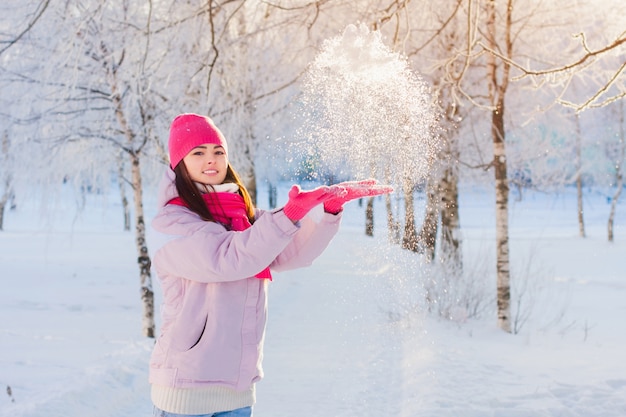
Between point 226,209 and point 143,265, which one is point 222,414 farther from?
point 143,265

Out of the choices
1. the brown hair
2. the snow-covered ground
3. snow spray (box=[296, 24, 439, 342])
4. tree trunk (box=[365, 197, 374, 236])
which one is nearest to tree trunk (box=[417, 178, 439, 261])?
the snow-covered ground

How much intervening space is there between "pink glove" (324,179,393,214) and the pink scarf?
11.8 inches

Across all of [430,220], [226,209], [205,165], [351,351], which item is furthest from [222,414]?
[430,220]

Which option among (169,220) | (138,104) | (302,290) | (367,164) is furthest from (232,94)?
(169,220)

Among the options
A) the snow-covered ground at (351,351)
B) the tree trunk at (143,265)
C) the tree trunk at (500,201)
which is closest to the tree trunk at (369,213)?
the snow-covered ground at (351,351)

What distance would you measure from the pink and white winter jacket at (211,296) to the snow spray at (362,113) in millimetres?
1725

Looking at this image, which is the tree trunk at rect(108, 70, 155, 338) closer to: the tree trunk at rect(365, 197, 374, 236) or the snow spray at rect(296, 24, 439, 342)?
the tree trunk at rect(365, 197, 374, 236)

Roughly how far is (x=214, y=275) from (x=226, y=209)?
0.29 meters

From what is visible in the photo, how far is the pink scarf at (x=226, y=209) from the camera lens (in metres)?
2.23

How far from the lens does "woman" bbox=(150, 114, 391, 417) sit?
2.02 metres

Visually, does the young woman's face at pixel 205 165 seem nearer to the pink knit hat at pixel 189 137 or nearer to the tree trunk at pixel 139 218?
the pink knit hat at pixel 189 137

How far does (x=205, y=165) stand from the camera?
7.54 feet

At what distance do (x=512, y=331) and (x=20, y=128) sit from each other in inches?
272

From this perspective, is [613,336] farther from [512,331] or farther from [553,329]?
[512,331]
